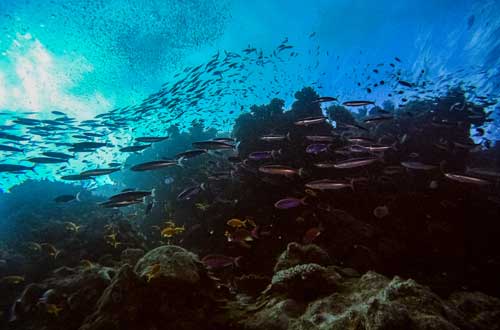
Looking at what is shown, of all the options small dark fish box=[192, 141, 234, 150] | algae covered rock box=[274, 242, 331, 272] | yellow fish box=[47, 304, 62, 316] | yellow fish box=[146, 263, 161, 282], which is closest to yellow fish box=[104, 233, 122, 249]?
yellow fish box=[47, 304, 62, 316]

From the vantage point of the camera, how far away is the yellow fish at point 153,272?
5047 millimetres

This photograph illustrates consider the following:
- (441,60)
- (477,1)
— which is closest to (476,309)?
(477,1)

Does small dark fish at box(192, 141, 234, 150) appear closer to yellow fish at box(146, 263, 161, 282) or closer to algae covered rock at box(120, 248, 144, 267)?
yellow fish at box(146, 263, 161, 282)

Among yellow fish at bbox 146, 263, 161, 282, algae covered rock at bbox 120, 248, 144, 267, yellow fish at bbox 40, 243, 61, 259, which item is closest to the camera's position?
yellow fish at bbox 146, 263, 161, 282

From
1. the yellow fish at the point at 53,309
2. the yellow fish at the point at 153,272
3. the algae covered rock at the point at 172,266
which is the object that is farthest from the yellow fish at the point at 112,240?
the yellow fish at the point at 153,272

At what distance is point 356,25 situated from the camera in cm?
2170

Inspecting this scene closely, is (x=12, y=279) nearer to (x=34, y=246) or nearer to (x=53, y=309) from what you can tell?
(x=34, y=246)

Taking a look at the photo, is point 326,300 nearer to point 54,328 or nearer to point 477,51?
point 54,328

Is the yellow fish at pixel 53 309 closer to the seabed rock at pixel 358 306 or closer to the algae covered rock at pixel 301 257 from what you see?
the seabed rock at pixel 358 306

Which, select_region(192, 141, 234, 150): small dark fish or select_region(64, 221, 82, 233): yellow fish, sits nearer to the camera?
select_region(192, 141, 234, 150): small dark fish

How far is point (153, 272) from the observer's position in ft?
16.8

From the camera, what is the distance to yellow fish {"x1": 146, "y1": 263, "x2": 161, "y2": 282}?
16.6 feet

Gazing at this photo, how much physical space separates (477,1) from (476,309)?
21.2 meters

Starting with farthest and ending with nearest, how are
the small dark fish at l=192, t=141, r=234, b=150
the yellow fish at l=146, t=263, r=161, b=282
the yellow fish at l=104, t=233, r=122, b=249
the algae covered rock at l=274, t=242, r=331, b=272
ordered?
the yellow fish at l=104, t=233, r=122, b=249
the small dark fish at l=192, t=141, r=234, b=150
the algae covered rock at l=274, t=242, r=331, b=272
the yellow fish at l=146, t=263, r=161, b=282
